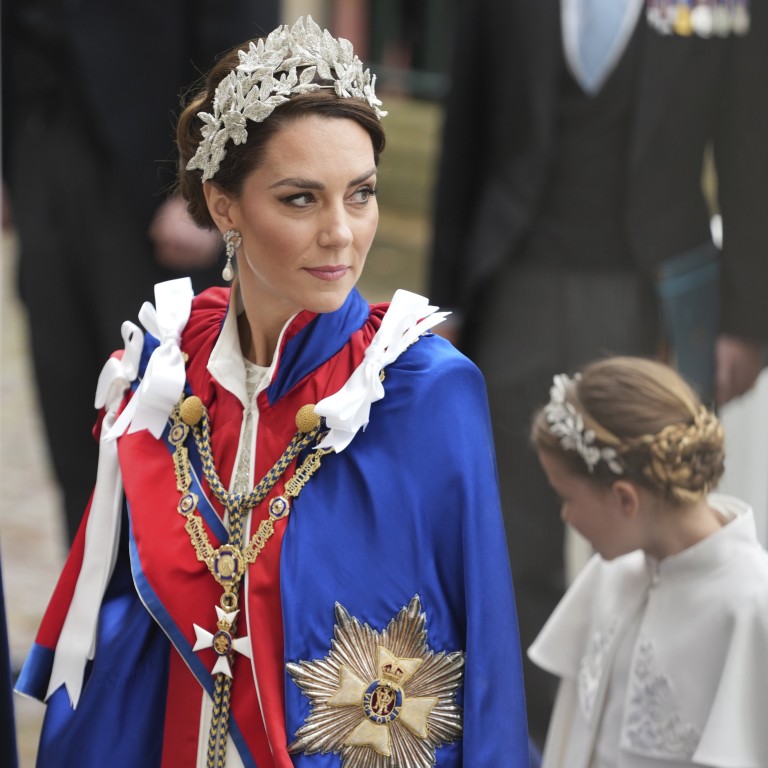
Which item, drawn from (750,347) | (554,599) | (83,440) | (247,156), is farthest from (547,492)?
(247,156)

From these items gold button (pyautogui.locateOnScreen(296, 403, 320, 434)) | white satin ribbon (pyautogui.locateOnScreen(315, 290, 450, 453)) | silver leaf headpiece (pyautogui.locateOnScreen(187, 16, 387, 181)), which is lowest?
gold button (pyautogui.locateOnScreen(296, 403, 320, 434))

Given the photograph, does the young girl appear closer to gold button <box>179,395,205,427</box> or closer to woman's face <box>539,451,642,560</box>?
woman's face <box>539,451,642,560</box>

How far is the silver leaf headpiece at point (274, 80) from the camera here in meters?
2.01

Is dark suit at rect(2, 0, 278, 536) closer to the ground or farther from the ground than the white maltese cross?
farther from the ground

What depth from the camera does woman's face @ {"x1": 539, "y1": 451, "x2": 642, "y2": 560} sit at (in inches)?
98.5

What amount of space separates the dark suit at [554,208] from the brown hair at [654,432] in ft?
3.09

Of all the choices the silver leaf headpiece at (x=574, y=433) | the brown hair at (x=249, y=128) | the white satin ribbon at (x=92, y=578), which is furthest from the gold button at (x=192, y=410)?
the silver leaf headpiece at (x=574, y=433)

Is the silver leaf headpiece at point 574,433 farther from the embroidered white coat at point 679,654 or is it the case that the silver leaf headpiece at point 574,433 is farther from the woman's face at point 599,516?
the embroidered white coat at point 679,654

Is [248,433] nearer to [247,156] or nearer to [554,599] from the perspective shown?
[247,156]

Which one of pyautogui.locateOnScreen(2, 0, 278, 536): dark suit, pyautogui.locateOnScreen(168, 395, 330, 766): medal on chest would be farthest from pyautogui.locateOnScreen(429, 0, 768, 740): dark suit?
pyautogui.locateOnScreen(168, 395, 330, 766): medal on chest

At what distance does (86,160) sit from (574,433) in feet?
7.26

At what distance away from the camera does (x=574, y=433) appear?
254 centimetres

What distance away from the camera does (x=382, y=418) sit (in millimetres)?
2088

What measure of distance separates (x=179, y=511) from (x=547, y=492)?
1.68 metres
